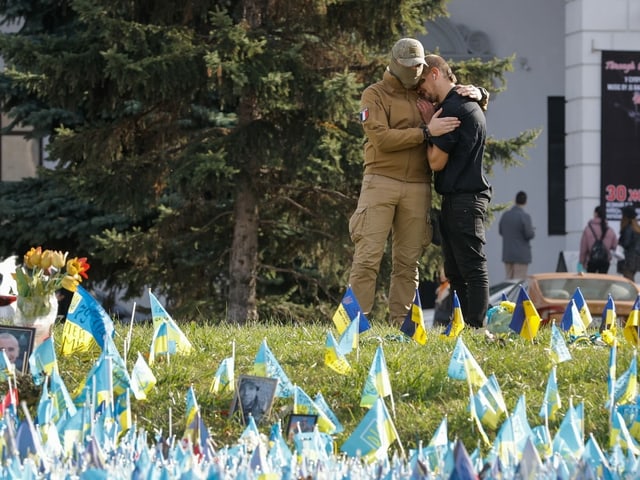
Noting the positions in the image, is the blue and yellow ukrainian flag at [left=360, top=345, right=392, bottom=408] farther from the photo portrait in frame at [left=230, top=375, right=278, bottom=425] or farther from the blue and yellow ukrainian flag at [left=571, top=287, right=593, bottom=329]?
the blue and yellow ukrainian flag at [left=571, top=287, right=593, bottom=329]

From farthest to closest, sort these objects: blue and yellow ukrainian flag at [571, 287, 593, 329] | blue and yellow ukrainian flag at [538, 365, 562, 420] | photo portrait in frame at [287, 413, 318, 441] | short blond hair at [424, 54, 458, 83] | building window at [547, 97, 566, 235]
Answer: building window at [547, 97, 566, 235] → short blond hair at [424, 54, 458, 83] → blue and yellow ukrainian flag at [571, 287, 593, 329] → blue and yellow ukrainian flag at [538, 365, 562, 420] → photo portrait in frame at [287, 413, 318, 441]

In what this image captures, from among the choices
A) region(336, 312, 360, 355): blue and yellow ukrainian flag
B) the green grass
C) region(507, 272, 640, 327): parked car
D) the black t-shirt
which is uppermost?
the black t-shirt

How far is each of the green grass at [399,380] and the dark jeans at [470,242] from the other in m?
0.56

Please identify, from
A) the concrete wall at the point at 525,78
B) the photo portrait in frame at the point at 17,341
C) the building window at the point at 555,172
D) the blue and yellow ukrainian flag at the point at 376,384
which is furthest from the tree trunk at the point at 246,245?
the building window at the point at 555,172

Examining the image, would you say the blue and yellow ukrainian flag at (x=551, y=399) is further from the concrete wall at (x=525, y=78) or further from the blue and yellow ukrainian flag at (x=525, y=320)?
the concrete wall at (x=525, y=78)

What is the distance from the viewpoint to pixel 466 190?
750 centimetres

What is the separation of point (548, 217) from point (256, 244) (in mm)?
9054

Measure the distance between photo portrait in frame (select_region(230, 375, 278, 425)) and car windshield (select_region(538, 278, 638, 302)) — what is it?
26.5ft

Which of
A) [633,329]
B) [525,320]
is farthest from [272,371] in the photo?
[633,329]

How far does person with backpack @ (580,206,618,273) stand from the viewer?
16719mm

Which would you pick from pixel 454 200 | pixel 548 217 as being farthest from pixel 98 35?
pixel 548 217

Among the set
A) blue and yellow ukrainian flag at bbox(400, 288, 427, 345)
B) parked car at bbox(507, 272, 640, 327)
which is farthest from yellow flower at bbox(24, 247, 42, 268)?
parked car at bbox(507, 272, 640, 327)

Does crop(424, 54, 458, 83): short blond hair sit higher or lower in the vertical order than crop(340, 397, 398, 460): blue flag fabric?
higher

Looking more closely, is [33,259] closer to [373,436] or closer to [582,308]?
[373,436]
